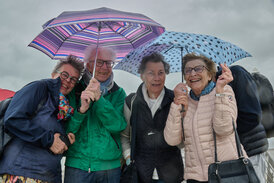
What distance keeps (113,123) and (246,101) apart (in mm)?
1511

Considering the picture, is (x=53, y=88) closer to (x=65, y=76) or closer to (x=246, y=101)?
(x=65, y=76)

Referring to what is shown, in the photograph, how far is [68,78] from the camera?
119 inches

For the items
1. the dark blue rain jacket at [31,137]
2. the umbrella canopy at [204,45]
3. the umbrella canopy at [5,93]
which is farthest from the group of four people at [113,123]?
the umbrella canopy at [5,93]

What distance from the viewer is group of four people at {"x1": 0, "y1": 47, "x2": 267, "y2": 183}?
7.97ft

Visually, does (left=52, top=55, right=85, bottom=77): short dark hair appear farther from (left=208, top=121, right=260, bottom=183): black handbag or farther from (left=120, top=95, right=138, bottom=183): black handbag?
(left=208, top=121, right=260, bottom=183): black handbag

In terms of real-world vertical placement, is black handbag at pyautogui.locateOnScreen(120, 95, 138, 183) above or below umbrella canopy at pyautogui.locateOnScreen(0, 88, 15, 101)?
below

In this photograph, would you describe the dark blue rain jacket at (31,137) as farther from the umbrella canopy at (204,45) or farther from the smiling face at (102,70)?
the umbrella canopy at (204,45)

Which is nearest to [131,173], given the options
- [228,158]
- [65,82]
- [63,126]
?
[63,126]

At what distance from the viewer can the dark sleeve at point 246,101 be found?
2.53 metres

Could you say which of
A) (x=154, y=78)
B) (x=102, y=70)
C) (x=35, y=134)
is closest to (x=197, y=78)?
(x=154, y=78)

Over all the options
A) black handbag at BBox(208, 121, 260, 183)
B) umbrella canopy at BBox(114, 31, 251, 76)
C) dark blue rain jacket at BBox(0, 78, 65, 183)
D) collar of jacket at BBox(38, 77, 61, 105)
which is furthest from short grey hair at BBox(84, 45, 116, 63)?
black handbag at BBox(208, 121, 260, 183)

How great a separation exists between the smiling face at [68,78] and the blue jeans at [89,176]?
938mm

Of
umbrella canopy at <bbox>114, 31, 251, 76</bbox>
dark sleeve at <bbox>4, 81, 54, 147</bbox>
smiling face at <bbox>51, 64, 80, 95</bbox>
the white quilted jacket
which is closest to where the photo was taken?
the white quilted jacket

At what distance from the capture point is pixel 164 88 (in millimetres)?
3326
